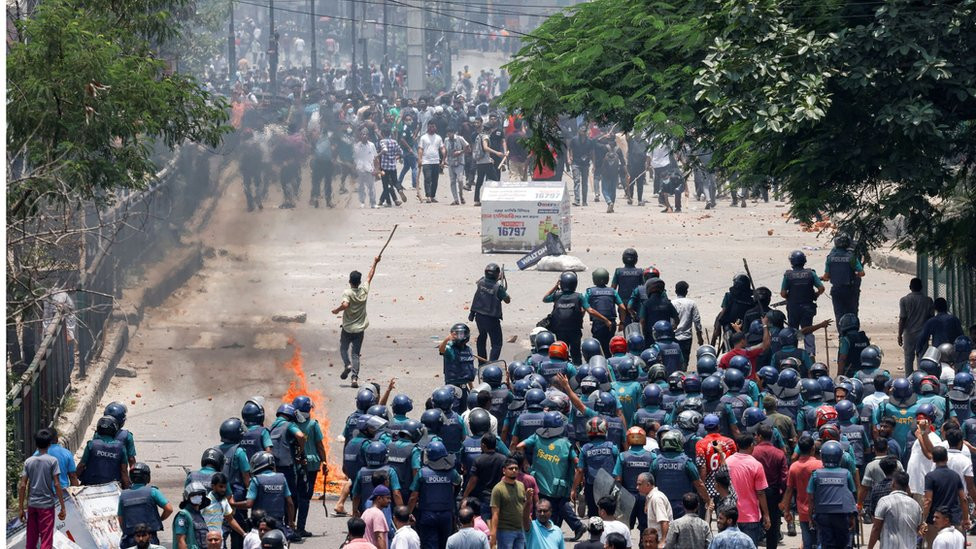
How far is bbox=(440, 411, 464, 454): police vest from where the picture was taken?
46.0ft

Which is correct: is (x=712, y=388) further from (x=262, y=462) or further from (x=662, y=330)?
(x=262, y=462)

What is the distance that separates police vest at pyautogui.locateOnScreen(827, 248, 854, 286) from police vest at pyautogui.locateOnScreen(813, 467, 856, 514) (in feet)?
24.4

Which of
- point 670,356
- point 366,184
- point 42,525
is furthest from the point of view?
point 366,184

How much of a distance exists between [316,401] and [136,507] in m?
6.89

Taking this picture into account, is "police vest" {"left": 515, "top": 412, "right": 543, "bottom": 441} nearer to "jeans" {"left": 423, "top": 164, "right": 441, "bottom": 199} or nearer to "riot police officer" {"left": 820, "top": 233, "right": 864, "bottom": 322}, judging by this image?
"riot police officer" {"left": 820, "top": 233, "right": 864, "bottom": 322}

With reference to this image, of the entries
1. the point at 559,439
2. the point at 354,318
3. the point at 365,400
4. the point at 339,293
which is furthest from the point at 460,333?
the point at 339,293

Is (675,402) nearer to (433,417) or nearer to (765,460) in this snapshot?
(765,460)

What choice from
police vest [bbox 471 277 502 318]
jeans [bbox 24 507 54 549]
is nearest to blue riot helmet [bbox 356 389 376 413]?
jeans [bbox 24 507 54 549]

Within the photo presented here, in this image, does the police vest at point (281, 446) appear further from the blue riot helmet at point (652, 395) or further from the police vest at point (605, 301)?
the police vest at point (605, 301)

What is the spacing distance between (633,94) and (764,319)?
12.8ft

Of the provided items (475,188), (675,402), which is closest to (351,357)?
(675,402)

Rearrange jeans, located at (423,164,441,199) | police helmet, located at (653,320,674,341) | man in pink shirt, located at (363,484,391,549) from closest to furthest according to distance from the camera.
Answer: man in pink shirt, located at (363,484,391,549)
police helmet, located at (653,320,674,341)
jeans, located at (423,164,441,199)

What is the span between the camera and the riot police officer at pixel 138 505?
12.8 metres

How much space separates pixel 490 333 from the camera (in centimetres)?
1995
